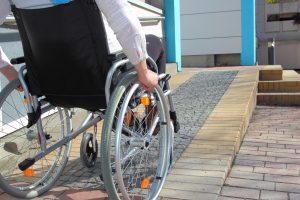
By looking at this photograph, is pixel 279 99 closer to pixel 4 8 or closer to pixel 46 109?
pixel 46 109

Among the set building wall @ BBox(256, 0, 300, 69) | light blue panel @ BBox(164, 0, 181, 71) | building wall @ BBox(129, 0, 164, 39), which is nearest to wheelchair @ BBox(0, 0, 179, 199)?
Result: building wall @ BBox(129, 0, 164, 39)

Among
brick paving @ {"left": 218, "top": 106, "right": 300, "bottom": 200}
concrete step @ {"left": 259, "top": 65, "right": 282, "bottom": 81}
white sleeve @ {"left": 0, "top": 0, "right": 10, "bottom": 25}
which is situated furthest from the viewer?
concrete step @ {"left": 259, "top": 65, "right": 282, "bottom": 81}

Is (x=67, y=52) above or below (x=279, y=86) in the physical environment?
above

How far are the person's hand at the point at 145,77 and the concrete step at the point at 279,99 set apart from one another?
429 centimetres

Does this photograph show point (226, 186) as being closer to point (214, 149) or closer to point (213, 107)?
point (214, 149)

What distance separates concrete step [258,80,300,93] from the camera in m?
6.04

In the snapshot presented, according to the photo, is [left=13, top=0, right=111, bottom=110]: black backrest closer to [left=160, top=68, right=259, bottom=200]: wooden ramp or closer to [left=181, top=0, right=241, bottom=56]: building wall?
[left=160, top=68, right=259, bottom=200]: wooden ramp

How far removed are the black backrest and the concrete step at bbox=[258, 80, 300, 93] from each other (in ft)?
15.2

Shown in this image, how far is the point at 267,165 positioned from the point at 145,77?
1.44m

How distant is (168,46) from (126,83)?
19.0ft

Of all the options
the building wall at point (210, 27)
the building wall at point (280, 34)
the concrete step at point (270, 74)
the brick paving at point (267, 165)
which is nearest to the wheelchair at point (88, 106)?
the brick paving at point (267, 165)

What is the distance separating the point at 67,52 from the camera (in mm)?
1834

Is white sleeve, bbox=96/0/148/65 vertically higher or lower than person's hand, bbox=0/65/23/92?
higher

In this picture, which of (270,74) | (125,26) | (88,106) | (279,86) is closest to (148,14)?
(270,74)
